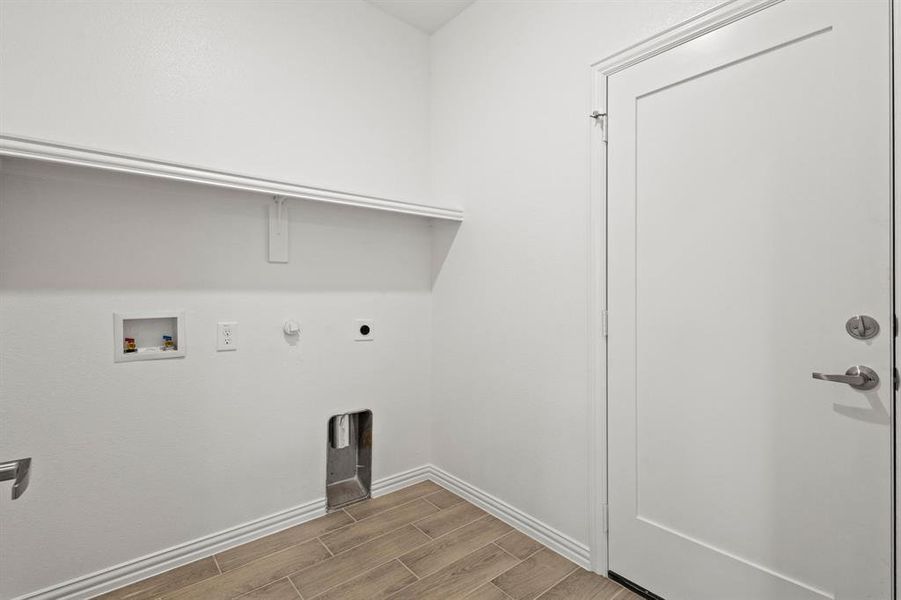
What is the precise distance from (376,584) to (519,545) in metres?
0.66

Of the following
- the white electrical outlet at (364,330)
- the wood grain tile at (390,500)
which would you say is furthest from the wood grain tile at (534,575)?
the white electrical outlet at (364,330)

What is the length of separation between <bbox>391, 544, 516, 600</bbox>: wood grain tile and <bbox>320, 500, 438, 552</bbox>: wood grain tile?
39 cm

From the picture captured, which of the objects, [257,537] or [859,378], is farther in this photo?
[257,537]

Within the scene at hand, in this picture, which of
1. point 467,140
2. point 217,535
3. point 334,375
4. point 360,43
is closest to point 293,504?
point 217,535

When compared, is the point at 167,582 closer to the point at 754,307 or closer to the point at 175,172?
the point at 175,172

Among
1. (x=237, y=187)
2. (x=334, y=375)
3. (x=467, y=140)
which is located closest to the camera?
(x=237, y=187)

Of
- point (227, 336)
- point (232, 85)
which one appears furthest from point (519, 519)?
point (232, 85)

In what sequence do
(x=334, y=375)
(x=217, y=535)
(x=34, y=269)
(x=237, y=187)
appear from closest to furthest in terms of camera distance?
(x=34, y=269) → (x=237, y=187) → (x=217, y=535) → (x=334, y=375)

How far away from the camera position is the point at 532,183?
206 centimetres

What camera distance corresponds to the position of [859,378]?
3.89ft

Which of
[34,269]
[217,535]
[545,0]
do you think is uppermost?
[545,0]

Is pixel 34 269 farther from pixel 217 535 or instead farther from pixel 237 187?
pixel 217 535

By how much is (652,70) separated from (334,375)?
195 cm

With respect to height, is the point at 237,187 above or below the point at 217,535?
above
